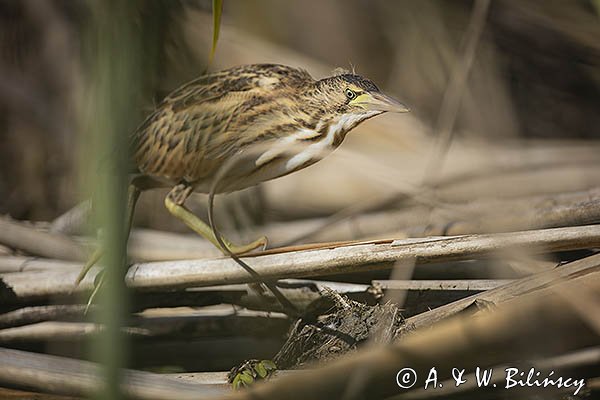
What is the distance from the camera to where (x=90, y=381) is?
1.26 m

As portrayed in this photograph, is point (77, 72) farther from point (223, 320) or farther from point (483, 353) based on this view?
point (483, 353)

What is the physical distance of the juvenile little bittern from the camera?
1.60 metres

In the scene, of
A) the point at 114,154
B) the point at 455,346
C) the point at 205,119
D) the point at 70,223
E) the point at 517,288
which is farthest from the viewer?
the point at 70,223

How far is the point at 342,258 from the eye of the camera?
154 cm

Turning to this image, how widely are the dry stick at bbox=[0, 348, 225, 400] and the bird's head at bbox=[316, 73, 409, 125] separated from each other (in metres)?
0.55

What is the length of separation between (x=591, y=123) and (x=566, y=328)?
9.90ft

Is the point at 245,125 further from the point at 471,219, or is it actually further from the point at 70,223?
the point at 70,223

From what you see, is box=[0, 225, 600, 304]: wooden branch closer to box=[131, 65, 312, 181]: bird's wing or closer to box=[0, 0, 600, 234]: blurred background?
box=[131, 65, 312, 181]: bird's wing

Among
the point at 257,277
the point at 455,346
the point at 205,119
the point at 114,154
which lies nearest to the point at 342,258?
the point at 257,277

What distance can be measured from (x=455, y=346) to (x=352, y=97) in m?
0.71

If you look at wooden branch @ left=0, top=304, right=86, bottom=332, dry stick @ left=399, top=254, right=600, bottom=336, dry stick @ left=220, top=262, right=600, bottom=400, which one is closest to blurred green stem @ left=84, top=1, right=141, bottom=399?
dry stick @ left=220, top=262, right=600, bottom=400

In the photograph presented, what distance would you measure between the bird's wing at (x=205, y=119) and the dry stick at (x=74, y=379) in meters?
0.52

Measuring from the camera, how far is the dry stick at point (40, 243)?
2178 mm

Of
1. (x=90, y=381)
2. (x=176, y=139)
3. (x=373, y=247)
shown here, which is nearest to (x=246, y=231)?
(x=176, y=139)
